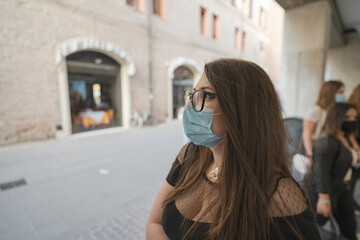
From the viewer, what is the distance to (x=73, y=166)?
15.6ft

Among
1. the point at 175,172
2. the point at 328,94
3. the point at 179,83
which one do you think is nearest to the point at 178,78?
the point at 179,83

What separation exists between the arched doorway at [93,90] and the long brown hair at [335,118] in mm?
8606

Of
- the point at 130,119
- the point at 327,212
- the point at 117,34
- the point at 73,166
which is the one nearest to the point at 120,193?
the point at 73,166

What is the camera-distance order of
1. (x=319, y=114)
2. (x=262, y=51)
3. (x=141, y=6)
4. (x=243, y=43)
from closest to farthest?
(x=319, y=114) < (x=141, y=6) < (x=243, y=43) < (x=262, y=51)

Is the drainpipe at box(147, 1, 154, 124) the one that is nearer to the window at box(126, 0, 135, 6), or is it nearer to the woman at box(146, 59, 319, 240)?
the window at box(126, 0, 135, 6)

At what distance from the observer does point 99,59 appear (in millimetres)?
9094

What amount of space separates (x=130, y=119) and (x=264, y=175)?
9.66 meters

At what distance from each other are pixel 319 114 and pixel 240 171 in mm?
2446

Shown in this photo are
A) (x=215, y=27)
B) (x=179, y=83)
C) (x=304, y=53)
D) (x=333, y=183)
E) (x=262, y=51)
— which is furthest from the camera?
(x=262, y=51)

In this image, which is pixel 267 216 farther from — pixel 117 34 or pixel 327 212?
pixel 117 34

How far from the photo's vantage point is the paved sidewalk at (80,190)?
2584mm

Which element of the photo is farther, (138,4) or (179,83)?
(179,83)

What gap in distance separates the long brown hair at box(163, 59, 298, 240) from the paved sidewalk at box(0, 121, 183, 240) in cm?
199

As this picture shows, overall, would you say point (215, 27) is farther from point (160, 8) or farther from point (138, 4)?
point (138, 4)
